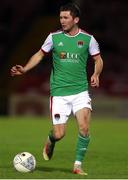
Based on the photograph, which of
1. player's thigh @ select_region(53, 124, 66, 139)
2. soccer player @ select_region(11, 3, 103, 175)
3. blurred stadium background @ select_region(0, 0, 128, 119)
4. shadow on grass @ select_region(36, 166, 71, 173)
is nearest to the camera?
soccer player @ select_region(11, 3, 103, 175)

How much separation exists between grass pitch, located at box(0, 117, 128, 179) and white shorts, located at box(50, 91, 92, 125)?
72 cm

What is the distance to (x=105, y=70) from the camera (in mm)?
28250

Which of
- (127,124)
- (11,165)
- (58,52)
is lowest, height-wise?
(127,124)

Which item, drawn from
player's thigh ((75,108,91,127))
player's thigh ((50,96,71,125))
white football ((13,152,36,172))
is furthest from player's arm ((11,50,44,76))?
white football ((13,152,36,172))

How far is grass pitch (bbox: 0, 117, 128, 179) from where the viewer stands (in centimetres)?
983

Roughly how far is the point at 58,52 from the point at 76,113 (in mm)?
835

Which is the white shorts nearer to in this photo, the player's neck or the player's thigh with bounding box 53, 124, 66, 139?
the player's thigh with bounding box 53, 124, 66, 139

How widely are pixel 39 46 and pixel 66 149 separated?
15.7 meters

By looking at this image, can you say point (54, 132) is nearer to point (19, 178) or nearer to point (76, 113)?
point (76, 113)

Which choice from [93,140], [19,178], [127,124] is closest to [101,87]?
[127,124]

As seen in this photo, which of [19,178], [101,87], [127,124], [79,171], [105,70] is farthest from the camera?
[105,70]

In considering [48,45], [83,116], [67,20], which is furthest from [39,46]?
[83,116]

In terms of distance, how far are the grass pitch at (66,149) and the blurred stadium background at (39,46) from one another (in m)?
3.22

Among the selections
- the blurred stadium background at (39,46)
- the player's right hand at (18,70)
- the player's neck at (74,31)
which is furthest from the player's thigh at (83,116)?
the blurred stadium background at (39,46)
